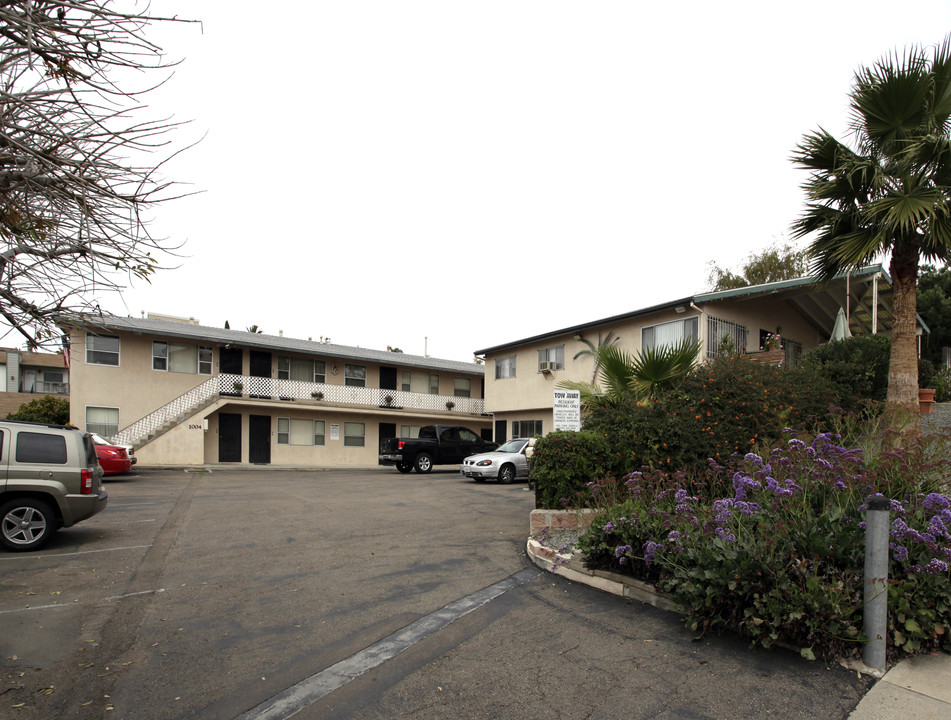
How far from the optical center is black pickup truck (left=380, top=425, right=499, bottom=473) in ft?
76.9

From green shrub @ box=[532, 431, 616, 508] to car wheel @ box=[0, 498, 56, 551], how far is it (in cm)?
695

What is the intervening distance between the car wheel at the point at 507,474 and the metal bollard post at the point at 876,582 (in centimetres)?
1520

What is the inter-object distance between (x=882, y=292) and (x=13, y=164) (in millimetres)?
21496

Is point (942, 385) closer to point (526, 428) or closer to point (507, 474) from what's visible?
point (507, 474)

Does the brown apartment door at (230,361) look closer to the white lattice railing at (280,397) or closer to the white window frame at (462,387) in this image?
the white lattice railing at (280,397)

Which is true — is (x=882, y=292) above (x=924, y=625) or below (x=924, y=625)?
above

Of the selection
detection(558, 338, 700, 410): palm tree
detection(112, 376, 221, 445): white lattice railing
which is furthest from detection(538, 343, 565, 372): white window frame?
detection(112, 376, 221, 445): white lattice railing

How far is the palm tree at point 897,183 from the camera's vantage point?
9.50 m

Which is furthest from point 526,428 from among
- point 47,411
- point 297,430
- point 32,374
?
point 32,374

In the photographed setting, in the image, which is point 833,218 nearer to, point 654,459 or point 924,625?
point 654,459

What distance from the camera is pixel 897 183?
1011 centimetres

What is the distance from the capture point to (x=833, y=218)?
10.7m

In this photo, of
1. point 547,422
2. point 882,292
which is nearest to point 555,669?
point 882,292

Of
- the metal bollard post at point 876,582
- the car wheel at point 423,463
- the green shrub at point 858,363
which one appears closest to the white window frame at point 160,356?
the car wheel at point 423,463
